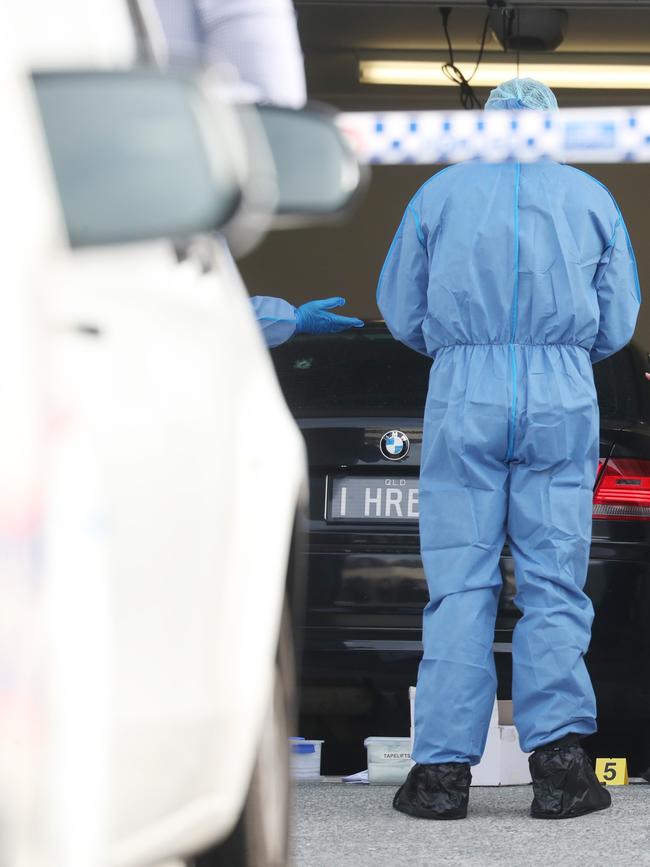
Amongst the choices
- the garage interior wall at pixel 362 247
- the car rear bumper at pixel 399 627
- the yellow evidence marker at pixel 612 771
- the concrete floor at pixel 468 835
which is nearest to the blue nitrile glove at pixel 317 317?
the car rear bumper at pixel 399 627

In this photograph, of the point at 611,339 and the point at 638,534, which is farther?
the point at 638,534

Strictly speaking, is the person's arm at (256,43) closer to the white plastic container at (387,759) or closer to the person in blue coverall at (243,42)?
the person in blue coverall at (243,42)

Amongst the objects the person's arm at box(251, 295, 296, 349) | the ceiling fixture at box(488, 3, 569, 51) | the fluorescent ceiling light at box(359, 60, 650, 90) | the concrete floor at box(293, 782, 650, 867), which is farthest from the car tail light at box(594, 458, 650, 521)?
the fluorescent ceiling light at box(359, 60, 650, 90)

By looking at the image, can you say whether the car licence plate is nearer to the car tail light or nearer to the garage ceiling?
the car tail light

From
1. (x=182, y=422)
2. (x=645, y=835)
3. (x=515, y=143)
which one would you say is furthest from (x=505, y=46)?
(x=182, y=422)

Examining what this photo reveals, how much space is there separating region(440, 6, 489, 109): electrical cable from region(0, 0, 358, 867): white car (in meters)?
9.60

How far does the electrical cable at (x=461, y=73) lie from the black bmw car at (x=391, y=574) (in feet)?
21.2

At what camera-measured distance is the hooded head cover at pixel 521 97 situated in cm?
531

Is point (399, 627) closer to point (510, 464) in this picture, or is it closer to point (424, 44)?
point (510, 464)

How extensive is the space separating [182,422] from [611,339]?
330 cm

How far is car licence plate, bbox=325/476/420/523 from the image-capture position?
5453 millimetres

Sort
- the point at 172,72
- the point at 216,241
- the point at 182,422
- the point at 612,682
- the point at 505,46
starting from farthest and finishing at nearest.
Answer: the point at 505,46, the point at 612,682, the point at 216,241, the point at 182,422, the point at 172,72

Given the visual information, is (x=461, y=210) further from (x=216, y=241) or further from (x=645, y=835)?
(x=216, y=241)

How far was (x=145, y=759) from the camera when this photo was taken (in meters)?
1.91
